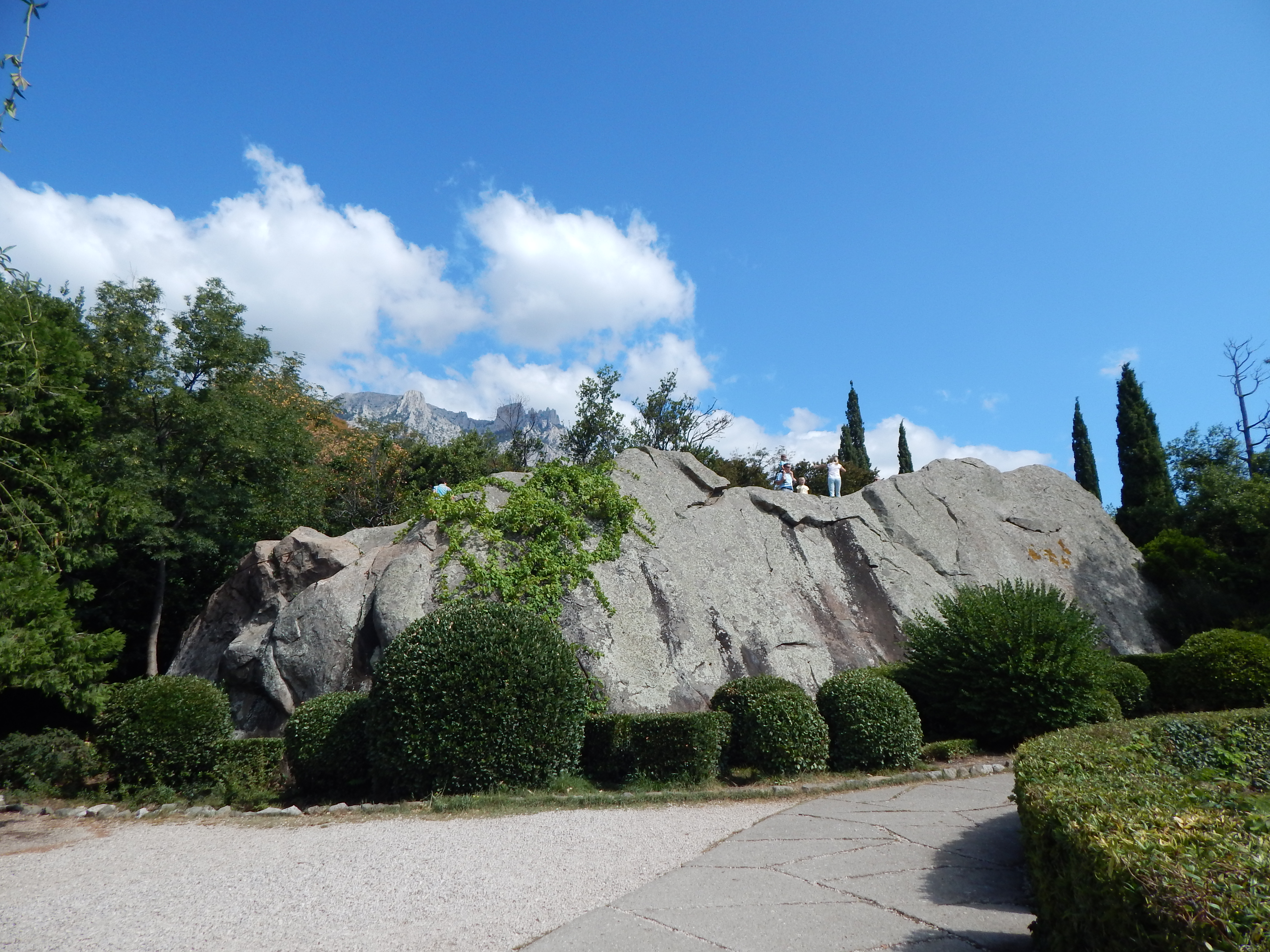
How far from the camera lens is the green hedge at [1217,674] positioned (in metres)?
10.7

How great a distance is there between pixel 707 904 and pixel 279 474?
15745mm

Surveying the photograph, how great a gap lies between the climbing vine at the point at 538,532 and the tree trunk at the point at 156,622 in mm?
7869

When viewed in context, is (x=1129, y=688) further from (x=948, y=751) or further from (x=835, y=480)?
(x=835, y=480)

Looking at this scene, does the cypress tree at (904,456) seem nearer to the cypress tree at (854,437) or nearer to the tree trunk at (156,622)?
the cypress tree at (854,437)

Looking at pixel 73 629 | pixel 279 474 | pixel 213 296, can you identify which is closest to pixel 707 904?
pixel 73 629

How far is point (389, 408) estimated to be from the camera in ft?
518

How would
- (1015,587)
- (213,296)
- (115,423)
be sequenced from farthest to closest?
(213,296) → (115,423) → (1015,587)

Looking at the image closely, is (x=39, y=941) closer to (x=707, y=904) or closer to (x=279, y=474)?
(x=707, y=904)

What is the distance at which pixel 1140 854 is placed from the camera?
2.99 meters

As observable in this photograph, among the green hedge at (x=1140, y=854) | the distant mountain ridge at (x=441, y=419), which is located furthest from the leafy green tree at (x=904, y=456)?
the green hedge at (x=1140, y=854)

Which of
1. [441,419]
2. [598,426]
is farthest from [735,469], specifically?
[441,419]

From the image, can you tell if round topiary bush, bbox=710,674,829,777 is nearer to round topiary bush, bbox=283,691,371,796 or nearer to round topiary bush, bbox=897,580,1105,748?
round topiary bush, bbox=897,580,1105,748

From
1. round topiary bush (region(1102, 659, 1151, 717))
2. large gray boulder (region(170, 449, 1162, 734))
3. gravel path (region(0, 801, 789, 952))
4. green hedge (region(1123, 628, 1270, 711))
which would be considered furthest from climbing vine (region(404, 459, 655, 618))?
green hedge (region(1123, 628, 1270, 711))

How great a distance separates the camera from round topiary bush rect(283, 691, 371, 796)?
8828mm
